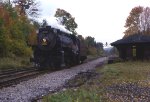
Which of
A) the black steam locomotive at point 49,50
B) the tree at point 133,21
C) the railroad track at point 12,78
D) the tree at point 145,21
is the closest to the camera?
the railroad track at point 12,78

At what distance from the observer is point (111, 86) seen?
56.0 ft

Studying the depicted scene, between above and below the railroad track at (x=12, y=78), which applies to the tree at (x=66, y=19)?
above

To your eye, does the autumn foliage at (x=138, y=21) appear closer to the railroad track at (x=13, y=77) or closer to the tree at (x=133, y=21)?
the tree at (x=133, y=21)

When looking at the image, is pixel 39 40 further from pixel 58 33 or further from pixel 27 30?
pixel 27 30

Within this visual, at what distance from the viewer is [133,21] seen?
293ft

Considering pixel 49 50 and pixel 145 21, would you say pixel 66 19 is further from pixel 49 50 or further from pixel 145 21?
pixel 49 50

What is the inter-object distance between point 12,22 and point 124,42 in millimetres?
15795

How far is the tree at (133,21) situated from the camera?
8669 centimetres

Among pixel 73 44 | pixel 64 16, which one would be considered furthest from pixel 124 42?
pixel 64 16

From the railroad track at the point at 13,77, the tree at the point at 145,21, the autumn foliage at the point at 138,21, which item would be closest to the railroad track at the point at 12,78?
the railroad track at the point at 13,77

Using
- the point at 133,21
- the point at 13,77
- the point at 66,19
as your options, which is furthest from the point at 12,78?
the point at 66,19

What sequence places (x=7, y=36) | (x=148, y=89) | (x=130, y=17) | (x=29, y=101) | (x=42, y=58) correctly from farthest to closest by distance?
(x=130, y=17) < (x=7, y=36) < (x=42, y=58) < (x=148, y=89) < (x=29, y=101)

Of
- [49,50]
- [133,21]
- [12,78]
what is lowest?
[12,78]

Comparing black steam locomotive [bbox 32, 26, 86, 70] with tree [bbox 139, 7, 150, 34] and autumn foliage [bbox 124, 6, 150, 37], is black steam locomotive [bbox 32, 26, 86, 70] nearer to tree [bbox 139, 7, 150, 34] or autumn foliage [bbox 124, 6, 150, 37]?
autumn foliage [bbox 124, 6, 150, 37]
